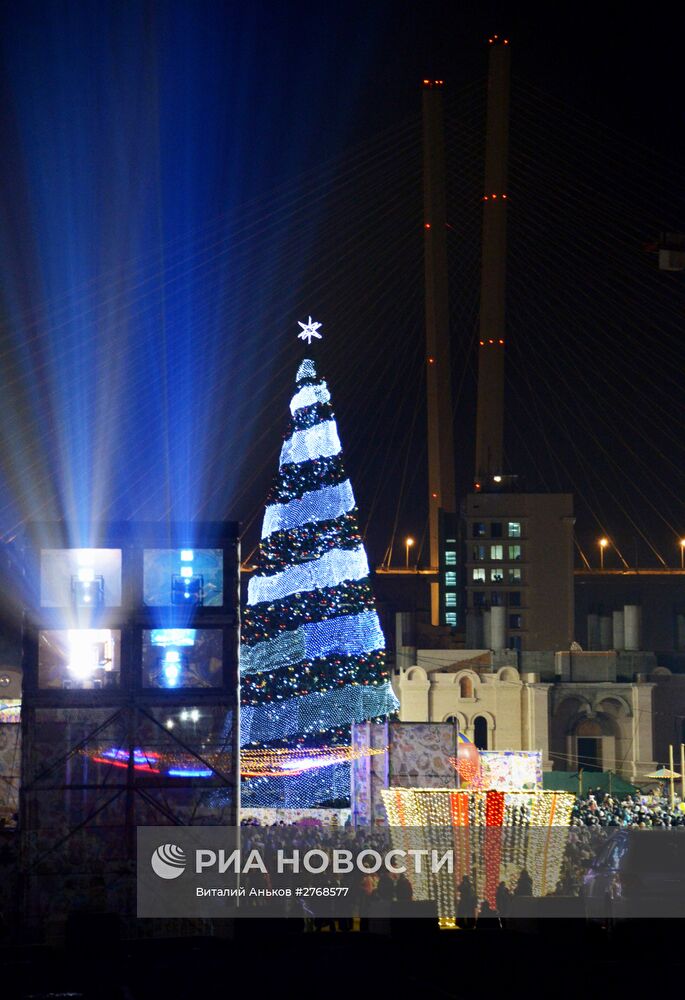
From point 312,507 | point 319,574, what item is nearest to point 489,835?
point 319,574

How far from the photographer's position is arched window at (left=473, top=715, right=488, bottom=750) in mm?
55688

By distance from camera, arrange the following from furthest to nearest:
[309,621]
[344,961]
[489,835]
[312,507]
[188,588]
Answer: [312,507] → [309,621] → [489,835] → [188,588] → [344,961]

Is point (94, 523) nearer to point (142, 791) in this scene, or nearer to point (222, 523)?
point (222, 523)

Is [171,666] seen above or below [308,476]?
below

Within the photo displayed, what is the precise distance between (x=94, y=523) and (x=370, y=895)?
688 cm

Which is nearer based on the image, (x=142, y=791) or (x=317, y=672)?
(x=142, y=791)

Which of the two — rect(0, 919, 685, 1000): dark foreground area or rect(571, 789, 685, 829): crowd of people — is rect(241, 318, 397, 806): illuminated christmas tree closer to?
rect(571, 789, 685, 829): crowd of people

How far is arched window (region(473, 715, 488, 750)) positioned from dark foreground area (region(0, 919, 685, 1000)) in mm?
34963

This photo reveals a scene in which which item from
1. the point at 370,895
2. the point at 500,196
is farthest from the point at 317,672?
the point at 500,196

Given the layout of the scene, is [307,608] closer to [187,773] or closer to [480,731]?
[187,773]

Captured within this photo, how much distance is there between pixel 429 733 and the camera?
29.2 m

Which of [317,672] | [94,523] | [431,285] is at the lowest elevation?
[317,672]

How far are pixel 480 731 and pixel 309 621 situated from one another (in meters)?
18.5

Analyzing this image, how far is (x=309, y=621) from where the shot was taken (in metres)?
39.4
